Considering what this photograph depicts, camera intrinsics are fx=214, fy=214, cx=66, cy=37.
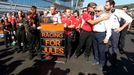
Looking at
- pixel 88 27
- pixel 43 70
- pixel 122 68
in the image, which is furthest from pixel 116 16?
pixel 43 70

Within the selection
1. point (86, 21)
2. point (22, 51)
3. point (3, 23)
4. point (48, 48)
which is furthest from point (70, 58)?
point (3, 23)

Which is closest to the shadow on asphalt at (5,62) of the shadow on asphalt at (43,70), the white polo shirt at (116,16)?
the shadow on asphalt at (43,70)

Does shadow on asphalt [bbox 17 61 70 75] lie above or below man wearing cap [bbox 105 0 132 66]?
below

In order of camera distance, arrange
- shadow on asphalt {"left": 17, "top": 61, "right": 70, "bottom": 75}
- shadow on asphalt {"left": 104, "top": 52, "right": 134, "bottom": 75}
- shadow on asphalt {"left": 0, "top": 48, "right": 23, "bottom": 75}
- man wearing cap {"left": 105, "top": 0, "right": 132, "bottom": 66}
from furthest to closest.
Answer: shadow on asphalt {"left": 0, "top": 48, "right": 23, "bottom": 75} < shadow on asphalt {"left": 104, "top": 52, "right": 134, "bottom": 75} < shadow on asphalt {"left": 17, "top": 61, "right": 70, "bottom": 75} < man wearing cap {"left": 105, "top": 0, "right": 132, "bottom": 66}

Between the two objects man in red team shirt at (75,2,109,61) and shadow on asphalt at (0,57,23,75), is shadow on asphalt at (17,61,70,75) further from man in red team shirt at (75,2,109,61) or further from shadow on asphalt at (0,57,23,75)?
man in red team shirt at (75,2,109,61)

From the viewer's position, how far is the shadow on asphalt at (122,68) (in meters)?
6.64

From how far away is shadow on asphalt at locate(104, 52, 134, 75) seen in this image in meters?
6.64

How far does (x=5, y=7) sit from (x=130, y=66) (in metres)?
15.3

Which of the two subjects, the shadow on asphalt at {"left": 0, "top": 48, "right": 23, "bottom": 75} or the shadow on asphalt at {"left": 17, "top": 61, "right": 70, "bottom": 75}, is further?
the shadow on asphalt at {"left": 0, "top": 48, "right": 23, "bottom": 75}

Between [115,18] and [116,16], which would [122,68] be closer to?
[115,18]

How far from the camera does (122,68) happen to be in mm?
7129

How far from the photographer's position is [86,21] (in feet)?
24.0

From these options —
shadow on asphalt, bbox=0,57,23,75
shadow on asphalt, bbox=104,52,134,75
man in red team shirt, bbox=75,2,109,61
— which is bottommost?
shadow on asphalt, bbox=104,52,134,75

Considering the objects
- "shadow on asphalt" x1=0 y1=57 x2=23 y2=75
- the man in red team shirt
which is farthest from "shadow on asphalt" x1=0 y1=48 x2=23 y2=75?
the man in red team shirt
